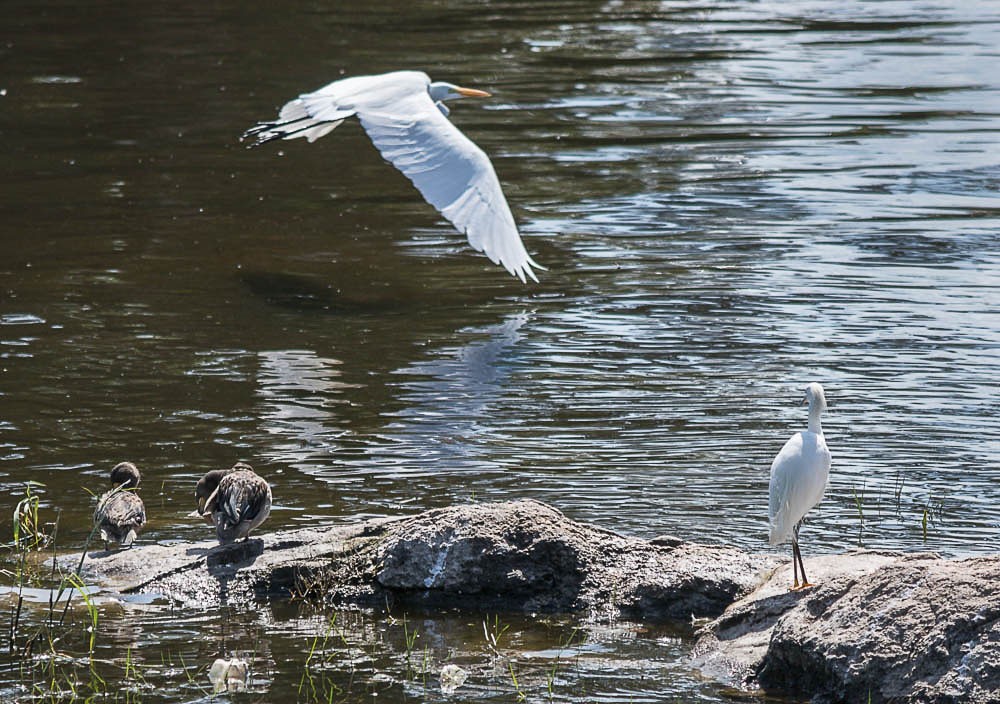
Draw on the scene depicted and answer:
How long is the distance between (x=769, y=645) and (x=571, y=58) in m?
18.4

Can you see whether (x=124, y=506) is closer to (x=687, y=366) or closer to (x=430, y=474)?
(x=430, y=474)

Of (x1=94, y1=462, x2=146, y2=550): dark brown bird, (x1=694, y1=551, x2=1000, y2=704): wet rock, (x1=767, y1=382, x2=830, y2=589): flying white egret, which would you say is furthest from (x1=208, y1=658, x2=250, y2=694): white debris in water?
(x1=767, y1=382, x2=830, y2=589): flying white egret

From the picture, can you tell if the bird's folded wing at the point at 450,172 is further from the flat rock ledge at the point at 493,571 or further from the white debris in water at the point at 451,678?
the white debris in water at the point at 451,678

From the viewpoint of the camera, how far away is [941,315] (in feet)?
39.0

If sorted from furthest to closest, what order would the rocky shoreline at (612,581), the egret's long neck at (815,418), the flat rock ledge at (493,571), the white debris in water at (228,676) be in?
the flat rock ledge at (493,571) < the egret's long neck at (815,418) < the white debris in water at (228,676) < the rocky shoreline at (612,581)

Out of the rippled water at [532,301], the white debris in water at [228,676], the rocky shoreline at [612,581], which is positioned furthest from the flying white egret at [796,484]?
the white debris in water at [228,676]

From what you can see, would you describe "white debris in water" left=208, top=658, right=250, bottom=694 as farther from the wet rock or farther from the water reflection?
the water reflection

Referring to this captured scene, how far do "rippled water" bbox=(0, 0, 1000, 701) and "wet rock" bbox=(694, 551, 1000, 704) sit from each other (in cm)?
38

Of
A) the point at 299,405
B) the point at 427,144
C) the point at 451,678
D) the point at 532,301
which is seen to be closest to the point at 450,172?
the point at 427,144

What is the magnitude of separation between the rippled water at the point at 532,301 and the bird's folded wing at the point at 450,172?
31.8 inches

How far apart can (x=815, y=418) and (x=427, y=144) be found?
6464mm

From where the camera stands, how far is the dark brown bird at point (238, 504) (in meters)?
6.98

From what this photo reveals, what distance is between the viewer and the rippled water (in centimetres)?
820

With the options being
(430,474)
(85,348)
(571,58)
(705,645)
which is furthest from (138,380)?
(571,58)
